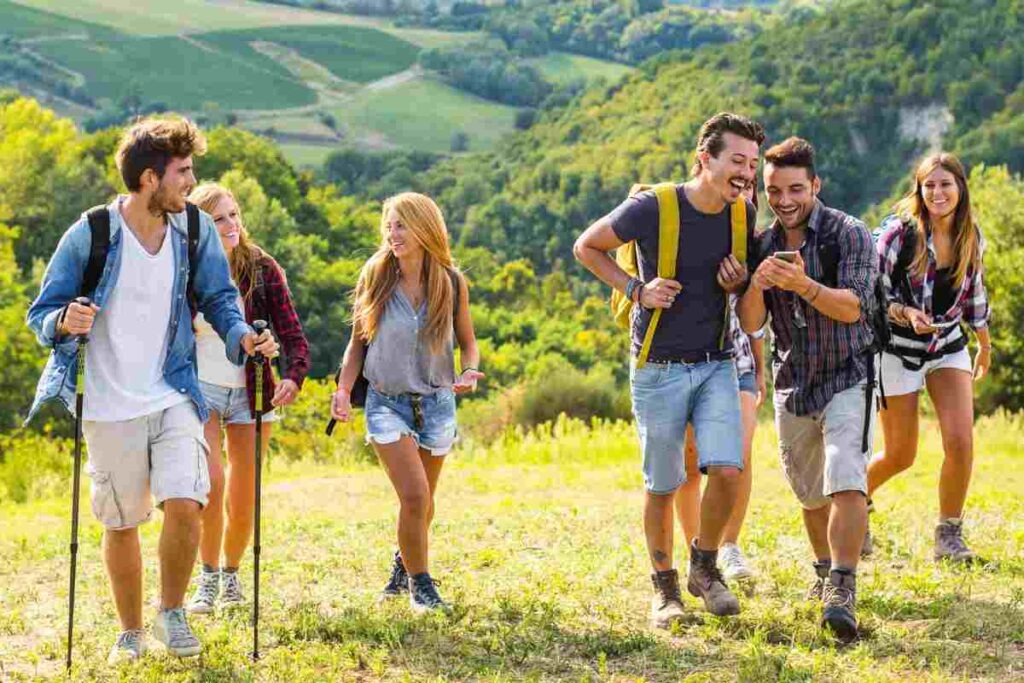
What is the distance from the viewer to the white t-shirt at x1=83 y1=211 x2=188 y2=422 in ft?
A: 19.5

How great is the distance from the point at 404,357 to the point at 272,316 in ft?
2.27

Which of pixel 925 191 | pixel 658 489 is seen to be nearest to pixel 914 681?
pixel 658 489

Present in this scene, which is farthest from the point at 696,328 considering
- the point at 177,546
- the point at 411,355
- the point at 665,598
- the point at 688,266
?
the point at 177,546

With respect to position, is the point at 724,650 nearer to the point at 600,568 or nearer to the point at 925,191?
the point at 600,568

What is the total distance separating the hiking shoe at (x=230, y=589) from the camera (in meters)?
7.45

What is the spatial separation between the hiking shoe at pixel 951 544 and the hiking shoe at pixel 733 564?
1004 mm

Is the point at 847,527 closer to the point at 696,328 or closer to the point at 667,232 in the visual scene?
the point at 696,328

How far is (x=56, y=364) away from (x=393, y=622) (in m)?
1.86

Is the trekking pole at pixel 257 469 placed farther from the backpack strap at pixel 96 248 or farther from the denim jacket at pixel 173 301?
the backpack strap at pixel 96 248

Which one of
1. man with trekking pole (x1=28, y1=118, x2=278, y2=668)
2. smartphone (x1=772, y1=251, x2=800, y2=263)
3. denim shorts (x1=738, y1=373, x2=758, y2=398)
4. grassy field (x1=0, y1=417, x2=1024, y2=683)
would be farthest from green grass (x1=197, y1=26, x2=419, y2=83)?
smartphone (x1=772, y1=251, x2=800, y2=263)

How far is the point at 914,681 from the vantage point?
229 inches

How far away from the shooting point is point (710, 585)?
269 inches

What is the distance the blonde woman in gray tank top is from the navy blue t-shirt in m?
0.98

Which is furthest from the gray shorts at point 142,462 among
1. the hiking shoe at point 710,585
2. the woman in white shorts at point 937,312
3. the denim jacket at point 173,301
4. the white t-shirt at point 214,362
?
the woman in white shorts at point 937,312
